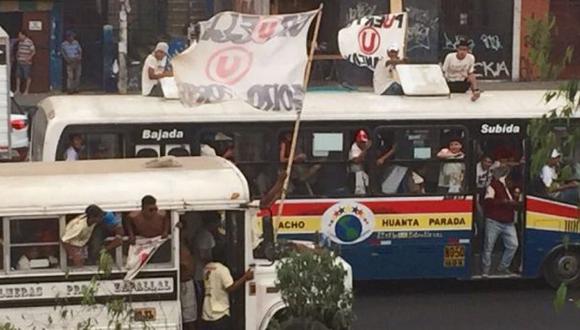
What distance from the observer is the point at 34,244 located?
10391 mm

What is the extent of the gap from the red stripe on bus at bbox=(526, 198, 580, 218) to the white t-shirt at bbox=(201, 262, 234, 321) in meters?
5.62

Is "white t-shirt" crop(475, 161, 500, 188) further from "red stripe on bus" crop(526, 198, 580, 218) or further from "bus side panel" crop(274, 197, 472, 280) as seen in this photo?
"red stripe on bus" crop(526, 198, 580, 218)

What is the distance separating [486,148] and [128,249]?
20.0 ft

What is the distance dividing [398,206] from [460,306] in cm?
137

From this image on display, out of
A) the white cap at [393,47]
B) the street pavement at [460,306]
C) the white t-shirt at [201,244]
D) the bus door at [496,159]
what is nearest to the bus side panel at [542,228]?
the bus door at [496,159]

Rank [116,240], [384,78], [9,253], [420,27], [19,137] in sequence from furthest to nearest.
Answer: [420,27], [19,137], [384,78], [116,240], [9,253]

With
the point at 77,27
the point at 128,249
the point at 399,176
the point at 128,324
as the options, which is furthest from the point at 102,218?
the point at 77,27

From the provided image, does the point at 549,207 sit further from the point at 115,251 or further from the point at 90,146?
the point at 115,251

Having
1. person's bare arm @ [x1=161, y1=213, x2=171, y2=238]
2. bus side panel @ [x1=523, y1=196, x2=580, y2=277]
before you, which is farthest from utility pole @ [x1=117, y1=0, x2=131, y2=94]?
person's bare arm @ [x1=161, y1=213, x2=171, y2=238]

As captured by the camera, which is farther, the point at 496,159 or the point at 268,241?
the point at 496,159

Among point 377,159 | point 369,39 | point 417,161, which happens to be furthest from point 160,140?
point 417,161

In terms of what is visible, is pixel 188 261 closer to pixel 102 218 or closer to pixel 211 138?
pixel 102 218

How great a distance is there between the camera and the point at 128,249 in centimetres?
1050

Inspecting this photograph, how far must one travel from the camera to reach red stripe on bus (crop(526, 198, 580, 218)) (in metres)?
15.3
